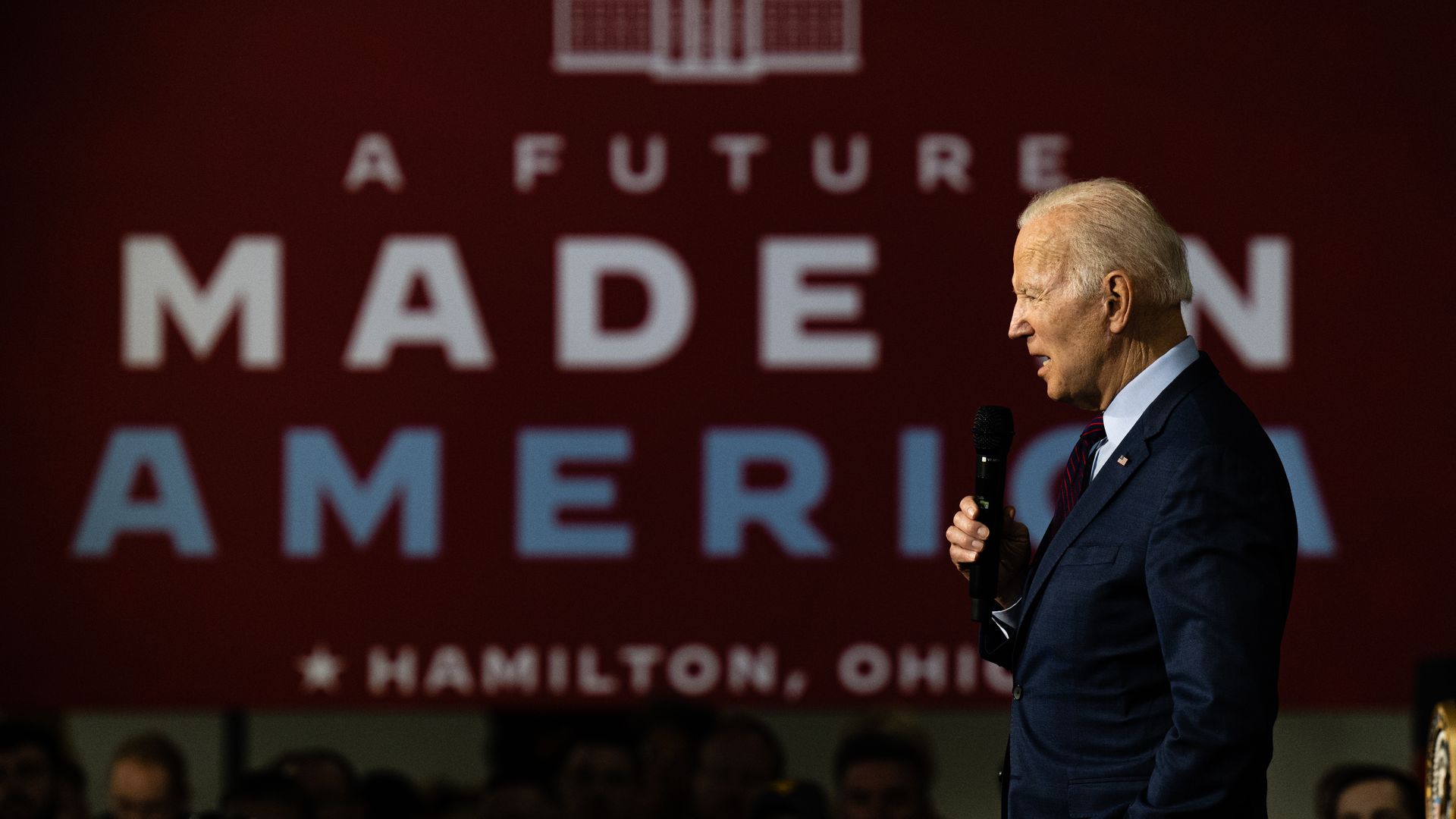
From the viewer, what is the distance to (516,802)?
4578 millimetres

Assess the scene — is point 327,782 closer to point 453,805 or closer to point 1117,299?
point 453,805

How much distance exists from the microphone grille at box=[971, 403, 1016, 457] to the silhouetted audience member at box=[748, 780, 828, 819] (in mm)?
2161

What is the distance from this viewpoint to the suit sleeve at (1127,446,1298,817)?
1741 millimetres

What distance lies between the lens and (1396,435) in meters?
4.13

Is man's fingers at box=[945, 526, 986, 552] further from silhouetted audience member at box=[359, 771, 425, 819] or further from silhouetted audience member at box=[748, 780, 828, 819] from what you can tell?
silhouetted audience member at box=[359, 771, 425, 819]

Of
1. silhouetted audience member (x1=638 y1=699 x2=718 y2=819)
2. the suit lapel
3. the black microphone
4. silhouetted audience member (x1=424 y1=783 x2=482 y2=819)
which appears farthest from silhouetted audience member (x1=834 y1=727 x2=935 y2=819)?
the suit lapel

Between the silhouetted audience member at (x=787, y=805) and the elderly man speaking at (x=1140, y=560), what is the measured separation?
7.10 feet

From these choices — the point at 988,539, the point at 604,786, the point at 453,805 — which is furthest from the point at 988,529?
the point at 453,805

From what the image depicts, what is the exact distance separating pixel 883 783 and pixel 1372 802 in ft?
3.74

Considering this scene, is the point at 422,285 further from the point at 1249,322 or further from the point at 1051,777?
the point at 1051,777

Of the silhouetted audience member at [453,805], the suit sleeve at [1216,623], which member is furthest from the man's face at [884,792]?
the suit sleeve at [1216,623]

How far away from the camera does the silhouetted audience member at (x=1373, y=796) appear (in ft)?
13.4

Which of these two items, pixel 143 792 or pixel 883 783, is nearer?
pixel 883 783

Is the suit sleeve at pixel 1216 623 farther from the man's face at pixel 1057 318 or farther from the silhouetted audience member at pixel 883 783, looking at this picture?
the silhouetted audience member at pixel 883 783
